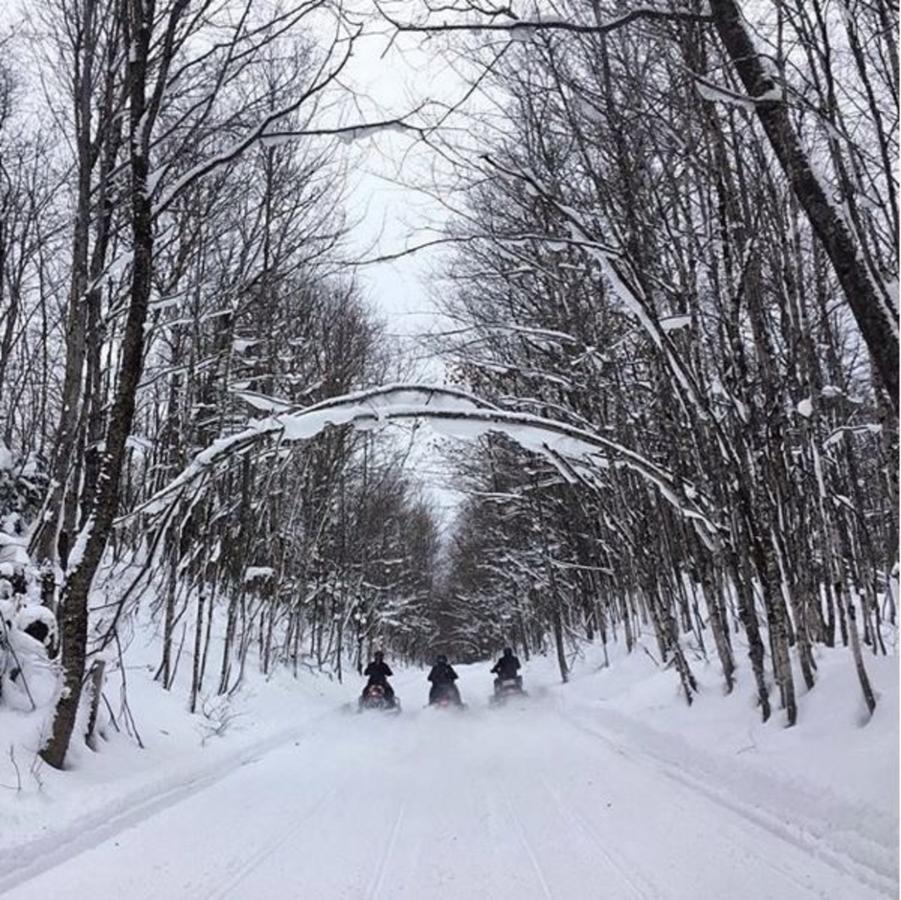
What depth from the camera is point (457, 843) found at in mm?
5156

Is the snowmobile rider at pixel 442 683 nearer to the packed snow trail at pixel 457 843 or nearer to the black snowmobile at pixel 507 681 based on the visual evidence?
the black snowmobile at pixel 507 681

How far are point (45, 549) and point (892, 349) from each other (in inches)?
336

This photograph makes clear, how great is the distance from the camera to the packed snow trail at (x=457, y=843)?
413 centimetres

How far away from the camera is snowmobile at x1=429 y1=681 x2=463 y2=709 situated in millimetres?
18172

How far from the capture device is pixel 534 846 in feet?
16.3

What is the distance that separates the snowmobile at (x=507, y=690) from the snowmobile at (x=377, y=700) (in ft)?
10.3

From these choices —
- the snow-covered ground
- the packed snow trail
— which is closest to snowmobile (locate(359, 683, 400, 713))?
the snow-covered ground

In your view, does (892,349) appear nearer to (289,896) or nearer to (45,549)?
(289,896)

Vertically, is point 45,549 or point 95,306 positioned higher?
point 95,306

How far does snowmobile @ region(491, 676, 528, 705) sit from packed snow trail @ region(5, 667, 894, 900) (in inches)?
428

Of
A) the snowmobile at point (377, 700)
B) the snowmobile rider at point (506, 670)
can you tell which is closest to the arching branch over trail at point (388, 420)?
the snowmobile at point (377, 700)

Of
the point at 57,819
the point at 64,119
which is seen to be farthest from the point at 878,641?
the point at 64,119

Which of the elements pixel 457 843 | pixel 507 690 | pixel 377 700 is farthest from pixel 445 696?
pixel 457 843

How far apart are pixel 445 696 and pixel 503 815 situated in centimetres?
1265
